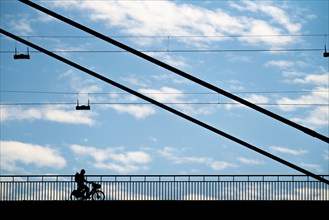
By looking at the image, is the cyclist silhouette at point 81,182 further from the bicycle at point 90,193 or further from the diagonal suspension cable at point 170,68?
the diagonal suspension cable at point 170,68

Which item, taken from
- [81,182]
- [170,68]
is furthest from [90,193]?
[170,68]

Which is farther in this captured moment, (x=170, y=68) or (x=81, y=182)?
(x=81, y=182)

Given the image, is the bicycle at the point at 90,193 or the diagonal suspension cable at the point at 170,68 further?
the bicycle at the point at 90,193

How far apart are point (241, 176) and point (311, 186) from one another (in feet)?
9.06

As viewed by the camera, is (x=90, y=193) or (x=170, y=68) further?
(x=90, y=193)

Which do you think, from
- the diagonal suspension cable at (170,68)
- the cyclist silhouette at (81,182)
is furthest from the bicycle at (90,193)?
the diagonal suspension cable at (170,68)

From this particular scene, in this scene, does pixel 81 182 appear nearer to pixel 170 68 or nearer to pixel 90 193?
pixel 90 193

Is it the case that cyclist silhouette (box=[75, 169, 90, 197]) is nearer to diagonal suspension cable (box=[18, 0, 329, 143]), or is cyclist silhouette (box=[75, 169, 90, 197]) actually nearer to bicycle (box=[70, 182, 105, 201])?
bicycle (box=[70, 182, 105, 201])

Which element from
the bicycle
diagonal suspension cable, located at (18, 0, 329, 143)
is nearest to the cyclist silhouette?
the bicycle

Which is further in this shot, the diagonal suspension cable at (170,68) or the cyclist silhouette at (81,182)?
the cyclist silhouette at (81,182)
